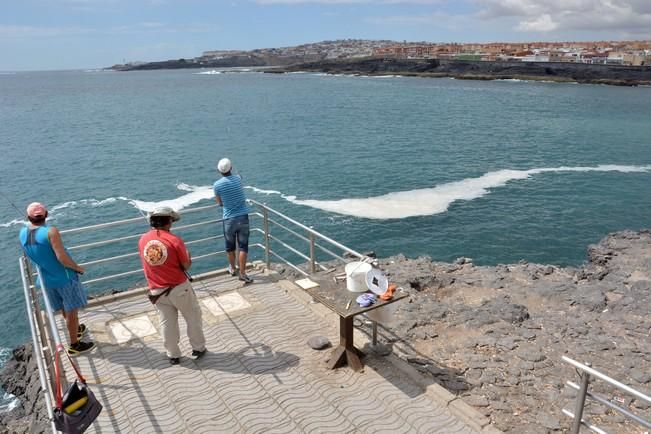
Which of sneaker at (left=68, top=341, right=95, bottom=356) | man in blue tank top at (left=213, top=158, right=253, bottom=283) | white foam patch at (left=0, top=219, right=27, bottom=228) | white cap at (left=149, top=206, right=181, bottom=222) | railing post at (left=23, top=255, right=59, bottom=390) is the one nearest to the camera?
railing post at (left=23, top=255, right=59, bottom=390)

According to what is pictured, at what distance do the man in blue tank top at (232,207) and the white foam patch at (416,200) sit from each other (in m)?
17.6

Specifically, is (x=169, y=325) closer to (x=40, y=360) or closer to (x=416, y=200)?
(x=40, y=360)

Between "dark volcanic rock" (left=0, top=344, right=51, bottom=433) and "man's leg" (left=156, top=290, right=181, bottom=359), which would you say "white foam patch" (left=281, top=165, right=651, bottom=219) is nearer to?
"dark volcanic rock" (left=0, top=344, right=51, bottom=433)

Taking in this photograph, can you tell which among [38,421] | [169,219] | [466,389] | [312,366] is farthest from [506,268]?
[38,421]

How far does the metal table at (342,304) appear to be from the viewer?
21.7 feet

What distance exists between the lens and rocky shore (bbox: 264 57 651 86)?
140 m

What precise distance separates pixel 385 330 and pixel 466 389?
1838mm

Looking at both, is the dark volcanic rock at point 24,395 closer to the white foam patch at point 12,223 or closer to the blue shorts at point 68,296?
the blue shorts at point 68,296

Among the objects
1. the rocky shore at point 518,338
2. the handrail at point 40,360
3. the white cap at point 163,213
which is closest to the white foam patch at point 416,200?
the rocky shore at point 518,338

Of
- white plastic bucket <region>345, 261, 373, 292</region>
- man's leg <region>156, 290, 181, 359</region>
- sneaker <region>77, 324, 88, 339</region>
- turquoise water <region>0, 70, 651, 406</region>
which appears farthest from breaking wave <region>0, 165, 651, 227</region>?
man's leg <region>156, 290, 181, 359</region>

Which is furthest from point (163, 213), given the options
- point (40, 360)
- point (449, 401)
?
point (449, 401)

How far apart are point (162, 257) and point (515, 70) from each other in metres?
179

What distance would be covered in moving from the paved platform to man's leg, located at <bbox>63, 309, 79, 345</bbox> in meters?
0.32

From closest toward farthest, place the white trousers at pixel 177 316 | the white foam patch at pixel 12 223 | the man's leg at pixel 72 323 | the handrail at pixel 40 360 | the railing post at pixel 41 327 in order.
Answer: the handrail at pixel 40 360
the railing post at pixel 41 327
the white trousers at pixel 177 316
the man's leg at pixel 72 323
the white foam patch at pixel 12 223
